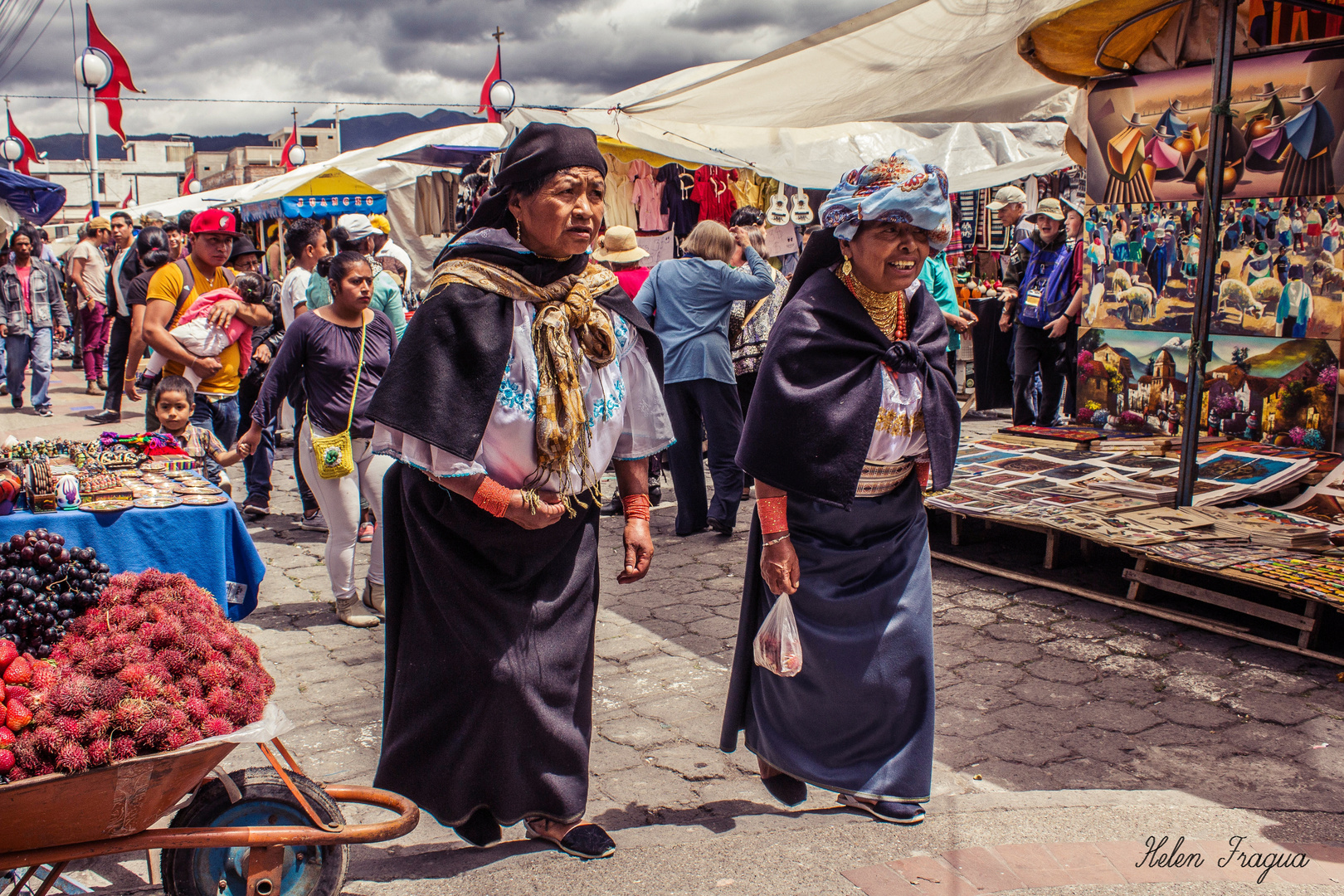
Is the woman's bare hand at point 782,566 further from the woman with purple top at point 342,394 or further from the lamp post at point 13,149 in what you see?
the lamp post at point 13,149

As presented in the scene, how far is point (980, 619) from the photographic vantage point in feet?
17.2

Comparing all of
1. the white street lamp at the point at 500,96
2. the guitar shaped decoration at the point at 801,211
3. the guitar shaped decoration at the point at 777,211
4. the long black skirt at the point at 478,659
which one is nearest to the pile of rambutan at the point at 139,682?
the long black skirt at the point at 478,659

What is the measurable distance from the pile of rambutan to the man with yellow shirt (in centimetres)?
431

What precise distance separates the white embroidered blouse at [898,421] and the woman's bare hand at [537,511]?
947mm

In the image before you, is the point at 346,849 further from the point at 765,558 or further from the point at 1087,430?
the point at 1087,430

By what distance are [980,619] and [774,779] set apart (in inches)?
86.3

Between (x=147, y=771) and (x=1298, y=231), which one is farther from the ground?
(x=1298, y=231)

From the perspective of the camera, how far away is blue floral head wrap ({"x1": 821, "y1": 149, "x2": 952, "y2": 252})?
9.89 feet

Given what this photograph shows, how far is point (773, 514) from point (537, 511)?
2.48 feet

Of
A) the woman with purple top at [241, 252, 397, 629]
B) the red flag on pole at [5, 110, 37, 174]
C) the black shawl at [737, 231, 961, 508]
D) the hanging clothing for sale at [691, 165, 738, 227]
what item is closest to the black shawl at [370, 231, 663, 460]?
the black shawl at [737, 231, 961, 508]

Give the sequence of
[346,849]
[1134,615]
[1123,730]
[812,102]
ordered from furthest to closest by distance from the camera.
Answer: [812,102] < [1134,615] < [1123,730] < [346,849]

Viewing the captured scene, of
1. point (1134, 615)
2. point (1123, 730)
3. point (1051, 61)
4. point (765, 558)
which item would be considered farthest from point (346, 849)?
point (1051, 61)

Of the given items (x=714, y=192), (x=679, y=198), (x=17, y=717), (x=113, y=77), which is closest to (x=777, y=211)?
(x=714, y=192)

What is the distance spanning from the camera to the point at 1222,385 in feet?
24.6
